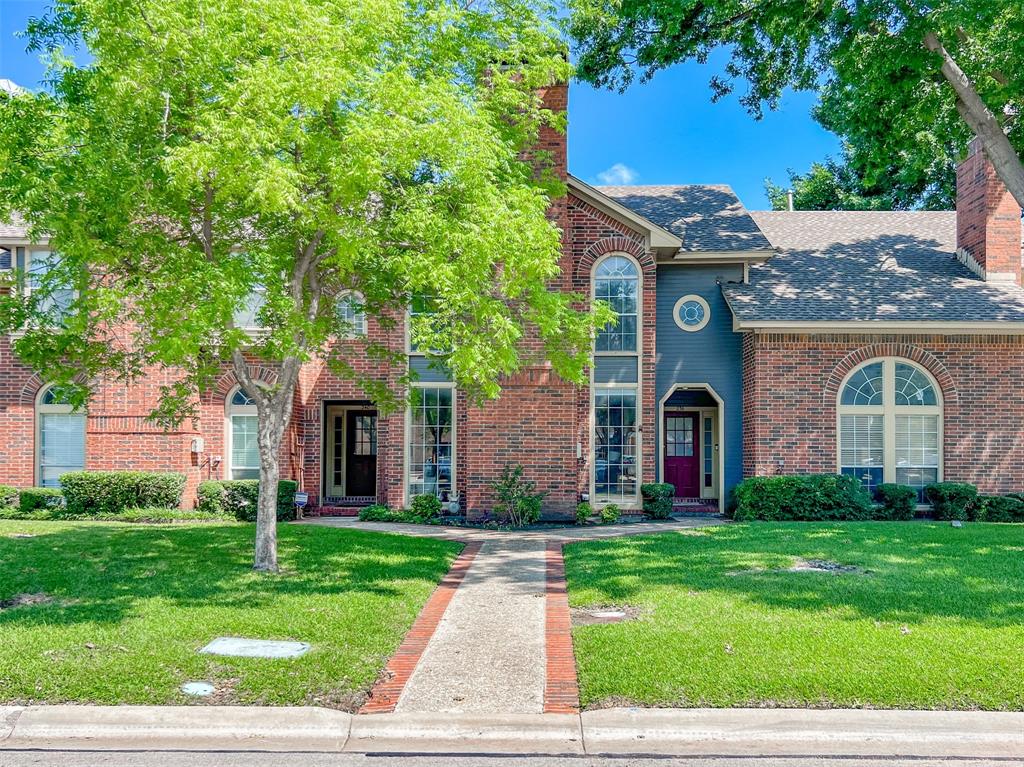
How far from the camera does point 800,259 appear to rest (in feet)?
57.6

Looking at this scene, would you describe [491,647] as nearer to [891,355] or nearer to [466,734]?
[466,734]

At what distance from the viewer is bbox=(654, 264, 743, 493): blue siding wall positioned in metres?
16.0

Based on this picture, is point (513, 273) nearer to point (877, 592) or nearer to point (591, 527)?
point (877, 592)

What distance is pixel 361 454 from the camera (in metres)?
18.0

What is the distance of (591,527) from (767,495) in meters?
3.51

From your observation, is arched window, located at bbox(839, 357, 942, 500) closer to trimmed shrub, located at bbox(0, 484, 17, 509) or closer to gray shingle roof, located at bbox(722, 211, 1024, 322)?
gray shingle roof, located at bbox(722, 211, 1024, 322)

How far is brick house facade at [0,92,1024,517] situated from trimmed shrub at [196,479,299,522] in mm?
556

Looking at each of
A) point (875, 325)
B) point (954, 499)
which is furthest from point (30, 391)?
point (954, 499)

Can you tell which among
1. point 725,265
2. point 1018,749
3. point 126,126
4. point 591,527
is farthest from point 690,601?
point 725,265

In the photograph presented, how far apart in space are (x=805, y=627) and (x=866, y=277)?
1243 centimetres

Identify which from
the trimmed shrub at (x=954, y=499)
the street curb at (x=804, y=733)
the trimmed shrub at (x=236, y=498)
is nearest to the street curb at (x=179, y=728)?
the street curb at (x=804, y=733)

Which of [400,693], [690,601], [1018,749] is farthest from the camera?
[690,601]

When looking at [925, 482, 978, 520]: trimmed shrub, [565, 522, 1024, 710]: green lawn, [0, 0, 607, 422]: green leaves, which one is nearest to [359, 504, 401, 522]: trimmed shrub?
[565, 522, 1024, 710]: green lawn

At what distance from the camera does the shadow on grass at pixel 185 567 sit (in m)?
7.44
